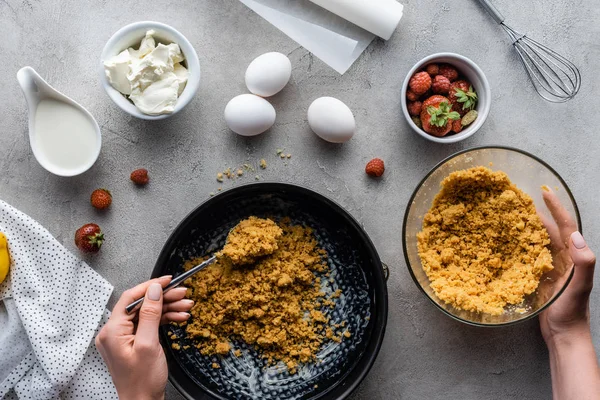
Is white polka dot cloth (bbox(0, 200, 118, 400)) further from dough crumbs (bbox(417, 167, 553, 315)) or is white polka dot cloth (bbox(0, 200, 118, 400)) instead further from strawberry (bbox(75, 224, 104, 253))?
dough crumbs (bbox(417, 167, 553, 315))

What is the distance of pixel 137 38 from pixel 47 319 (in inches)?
29.1

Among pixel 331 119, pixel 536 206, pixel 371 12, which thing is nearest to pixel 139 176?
pixel 331 119

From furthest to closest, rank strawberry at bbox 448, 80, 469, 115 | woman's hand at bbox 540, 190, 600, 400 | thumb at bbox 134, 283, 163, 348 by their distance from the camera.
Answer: strawberry at bbox 448, 80, 469, 115
woman's hand at bbox 540, 190, 600, 400
thumb at bbox 134, 283, 163, 348

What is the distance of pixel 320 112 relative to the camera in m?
1.51

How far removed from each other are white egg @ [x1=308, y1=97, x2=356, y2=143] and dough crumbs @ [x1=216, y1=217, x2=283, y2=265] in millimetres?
263

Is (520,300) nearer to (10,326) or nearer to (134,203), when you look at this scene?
(134,203)

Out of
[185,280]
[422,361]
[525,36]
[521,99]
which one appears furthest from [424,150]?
[185,280]

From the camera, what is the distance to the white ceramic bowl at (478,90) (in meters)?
1.53

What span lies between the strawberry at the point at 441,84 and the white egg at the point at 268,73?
1.21ft

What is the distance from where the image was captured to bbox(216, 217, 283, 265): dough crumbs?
4.82 feet

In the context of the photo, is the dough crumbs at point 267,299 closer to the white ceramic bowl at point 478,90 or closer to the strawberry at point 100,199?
the strawberry at point 100,199

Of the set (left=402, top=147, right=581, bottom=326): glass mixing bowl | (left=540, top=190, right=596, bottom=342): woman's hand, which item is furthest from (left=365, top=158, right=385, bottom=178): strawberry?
(left=540, top=190, right=596, bottom=342): woman's hand

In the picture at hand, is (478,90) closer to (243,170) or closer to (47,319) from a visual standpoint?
(243,170)

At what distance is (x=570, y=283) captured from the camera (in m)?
1.46
